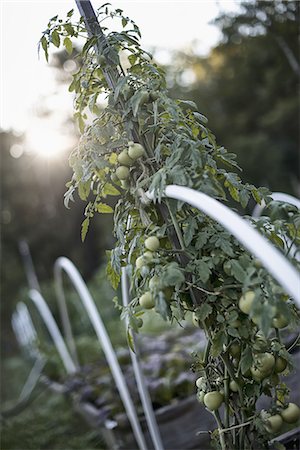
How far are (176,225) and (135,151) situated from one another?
7.3 inches

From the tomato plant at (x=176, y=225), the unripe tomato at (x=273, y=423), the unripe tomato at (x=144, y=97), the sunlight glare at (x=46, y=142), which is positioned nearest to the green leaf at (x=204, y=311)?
Result: the tomato plant at (x=176, y=225)

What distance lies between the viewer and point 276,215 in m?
1.03

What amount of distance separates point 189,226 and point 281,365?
346mm

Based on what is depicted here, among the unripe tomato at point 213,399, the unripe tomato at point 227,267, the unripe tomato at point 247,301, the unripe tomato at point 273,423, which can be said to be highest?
the unripe tomato at point 227,267

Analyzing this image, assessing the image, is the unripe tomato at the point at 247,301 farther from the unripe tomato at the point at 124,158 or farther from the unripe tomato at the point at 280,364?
the unripe tomato at the point at 124,158

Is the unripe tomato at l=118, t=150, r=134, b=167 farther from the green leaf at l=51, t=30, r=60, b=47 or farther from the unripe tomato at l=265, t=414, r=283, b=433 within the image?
the unripe tomato at l=265, t=414, r=283, b=433

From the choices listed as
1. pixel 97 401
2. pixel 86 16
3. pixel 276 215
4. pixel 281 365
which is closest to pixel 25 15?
pixel 86 16

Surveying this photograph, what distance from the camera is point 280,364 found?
46.3 inches

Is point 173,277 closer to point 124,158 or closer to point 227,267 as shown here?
point 227,267

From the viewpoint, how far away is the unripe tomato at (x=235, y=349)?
118 centimetres

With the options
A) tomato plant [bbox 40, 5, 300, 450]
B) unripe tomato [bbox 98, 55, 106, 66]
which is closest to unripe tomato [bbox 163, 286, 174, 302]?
tomato plant [bbox 40, 5, 300, 450]

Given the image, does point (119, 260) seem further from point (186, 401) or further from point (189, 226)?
point (186, 401)

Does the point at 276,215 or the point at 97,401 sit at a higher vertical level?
the point at 97,401

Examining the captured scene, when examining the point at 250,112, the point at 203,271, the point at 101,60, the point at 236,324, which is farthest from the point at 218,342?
the point at 250,112
